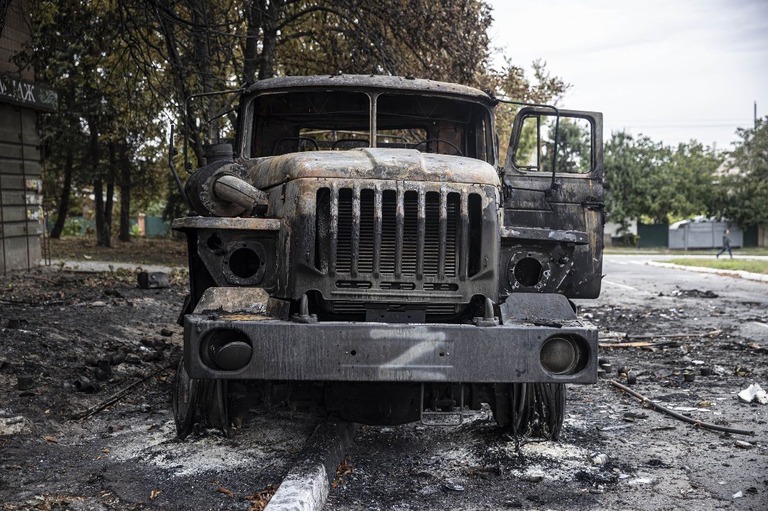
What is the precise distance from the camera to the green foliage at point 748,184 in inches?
1860

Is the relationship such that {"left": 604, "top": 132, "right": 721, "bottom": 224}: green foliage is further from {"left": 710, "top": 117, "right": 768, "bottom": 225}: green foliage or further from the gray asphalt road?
the gray asphalt road

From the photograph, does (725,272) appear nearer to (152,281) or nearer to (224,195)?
(152,281)

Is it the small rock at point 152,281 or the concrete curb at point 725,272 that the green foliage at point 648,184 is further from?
the small rock at point 152,281

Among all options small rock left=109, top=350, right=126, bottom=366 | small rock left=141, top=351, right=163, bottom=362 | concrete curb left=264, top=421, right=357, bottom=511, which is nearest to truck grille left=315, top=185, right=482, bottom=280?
concrete curb left=264, top=421, right=357, bottom=511

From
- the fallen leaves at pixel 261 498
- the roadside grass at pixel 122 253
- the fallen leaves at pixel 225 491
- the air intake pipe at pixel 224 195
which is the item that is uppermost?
the air intake pipe at pixel 224 195

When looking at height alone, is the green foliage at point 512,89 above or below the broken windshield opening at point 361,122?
above

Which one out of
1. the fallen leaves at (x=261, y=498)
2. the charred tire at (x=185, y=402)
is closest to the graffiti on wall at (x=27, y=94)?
the charred tire at (x=185, y=402)

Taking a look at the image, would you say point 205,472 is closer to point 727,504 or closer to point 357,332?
point 357,332

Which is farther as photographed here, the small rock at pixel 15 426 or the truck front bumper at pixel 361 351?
the small rock at pixel 15 426

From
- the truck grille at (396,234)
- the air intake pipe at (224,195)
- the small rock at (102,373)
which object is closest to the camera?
the truck grille at (396,234)

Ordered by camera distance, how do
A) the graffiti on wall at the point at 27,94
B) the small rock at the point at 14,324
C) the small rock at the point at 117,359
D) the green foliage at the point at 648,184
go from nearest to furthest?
the small rock at the point at 117,359 → the small rock at the point at 14,324 → the graffiti on wall at the point at 27,94 → the green foliage at the point at 648,184

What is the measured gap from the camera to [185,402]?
17.3 feet

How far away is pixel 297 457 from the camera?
4828 mm

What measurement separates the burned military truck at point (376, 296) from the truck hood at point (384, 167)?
1cm
